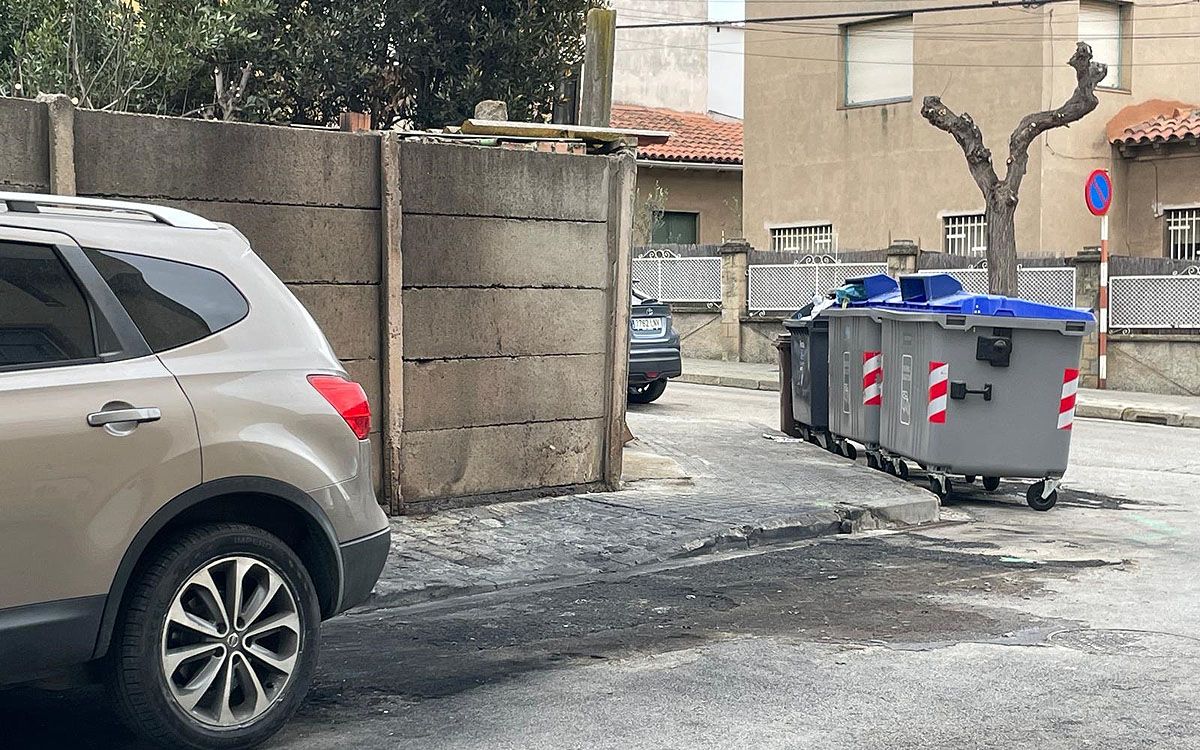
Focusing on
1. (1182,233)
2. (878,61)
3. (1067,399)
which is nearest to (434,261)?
(1067,399)

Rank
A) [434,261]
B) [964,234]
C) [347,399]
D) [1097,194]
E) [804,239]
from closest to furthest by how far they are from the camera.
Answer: [347,399], [434,261], [1097,194], [964,234], [804,239]

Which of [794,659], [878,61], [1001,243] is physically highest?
[878,61]

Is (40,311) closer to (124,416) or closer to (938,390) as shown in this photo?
(124,416)

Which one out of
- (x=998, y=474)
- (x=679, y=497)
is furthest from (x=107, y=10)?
(x=998, y=474)

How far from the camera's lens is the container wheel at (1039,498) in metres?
10.4

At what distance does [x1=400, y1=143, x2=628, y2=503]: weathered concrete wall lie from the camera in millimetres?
9180

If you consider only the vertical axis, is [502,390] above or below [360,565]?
above

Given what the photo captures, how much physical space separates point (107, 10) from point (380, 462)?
5757mm

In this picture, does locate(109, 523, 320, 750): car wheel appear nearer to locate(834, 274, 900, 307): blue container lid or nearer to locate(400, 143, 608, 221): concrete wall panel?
locate(400, 143, 608, 221): concrete wall panel

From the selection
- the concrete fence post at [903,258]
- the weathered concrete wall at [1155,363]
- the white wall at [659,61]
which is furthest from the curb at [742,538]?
the white wall at [659,61]

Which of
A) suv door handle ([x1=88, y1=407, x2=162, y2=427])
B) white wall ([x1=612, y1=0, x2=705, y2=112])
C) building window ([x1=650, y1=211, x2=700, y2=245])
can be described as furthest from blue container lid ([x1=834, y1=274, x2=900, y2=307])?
white wall ([x1=612, y1=0, x2=705, y2=112])

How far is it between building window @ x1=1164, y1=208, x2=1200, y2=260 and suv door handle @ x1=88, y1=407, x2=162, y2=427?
21.4m

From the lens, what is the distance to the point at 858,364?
12.1 meters

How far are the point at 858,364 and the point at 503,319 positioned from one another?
3.73 m
